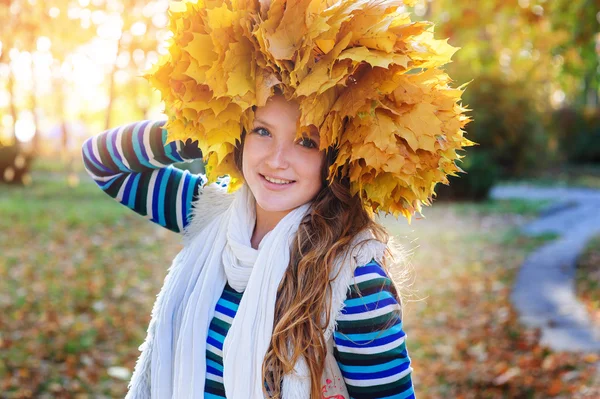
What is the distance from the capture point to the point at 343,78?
5.24ft

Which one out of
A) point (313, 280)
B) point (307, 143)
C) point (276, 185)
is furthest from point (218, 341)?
point (307, 143)

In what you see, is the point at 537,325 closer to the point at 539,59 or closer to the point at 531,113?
the point at 539,59

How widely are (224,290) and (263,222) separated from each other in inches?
10.4

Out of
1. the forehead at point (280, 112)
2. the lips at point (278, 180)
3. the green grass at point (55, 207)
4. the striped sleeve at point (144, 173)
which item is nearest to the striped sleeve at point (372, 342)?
the lips at point (278, 180)

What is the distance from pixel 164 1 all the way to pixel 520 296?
459cm

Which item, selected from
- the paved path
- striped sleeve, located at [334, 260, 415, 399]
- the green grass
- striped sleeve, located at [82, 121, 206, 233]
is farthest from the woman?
the green grass

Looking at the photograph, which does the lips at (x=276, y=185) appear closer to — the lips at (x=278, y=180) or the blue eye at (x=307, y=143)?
the lips at (x=278, y=180)

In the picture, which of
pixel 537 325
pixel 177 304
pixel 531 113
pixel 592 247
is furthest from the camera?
pixel 531 113

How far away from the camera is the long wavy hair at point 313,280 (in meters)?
1.66

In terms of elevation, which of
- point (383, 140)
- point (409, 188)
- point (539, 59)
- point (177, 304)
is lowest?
point (177, 304)

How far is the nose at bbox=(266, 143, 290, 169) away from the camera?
70.9 inches

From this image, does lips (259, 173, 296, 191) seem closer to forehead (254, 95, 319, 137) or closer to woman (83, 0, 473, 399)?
woman (83, 0, 473, 399)

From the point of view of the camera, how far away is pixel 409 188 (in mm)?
1704

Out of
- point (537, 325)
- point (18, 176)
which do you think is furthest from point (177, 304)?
point (18, 176)
